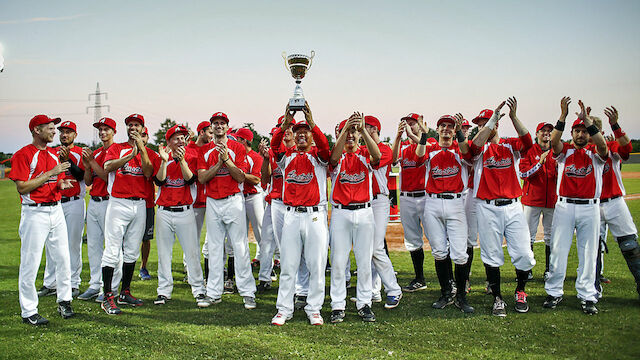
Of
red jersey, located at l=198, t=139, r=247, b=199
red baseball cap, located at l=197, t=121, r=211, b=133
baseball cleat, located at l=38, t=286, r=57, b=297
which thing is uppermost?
red baseball cap, located at l=197, t=121, r=211, b=133

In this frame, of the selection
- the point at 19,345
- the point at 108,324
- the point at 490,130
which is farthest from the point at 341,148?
the point at 19,345

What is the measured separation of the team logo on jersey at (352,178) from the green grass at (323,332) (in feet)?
5.78

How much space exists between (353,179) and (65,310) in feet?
13.4

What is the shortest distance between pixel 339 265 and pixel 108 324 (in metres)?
2.96

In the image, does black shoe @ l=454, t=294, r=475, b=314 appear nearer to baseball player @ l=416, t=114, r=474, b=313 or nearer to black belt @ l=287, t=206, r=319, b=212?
baseball player @ l=416, t=114, r=474, b=313

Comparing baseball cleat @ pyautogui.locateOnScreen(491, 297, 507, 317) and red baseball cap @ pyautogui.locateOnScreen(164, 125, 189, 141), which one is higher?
red baseball cap @ pyautogui.locateOnScreen(164, 125, 189, 141)

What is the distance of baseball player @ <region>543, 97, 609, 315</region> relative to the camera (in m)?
5.52

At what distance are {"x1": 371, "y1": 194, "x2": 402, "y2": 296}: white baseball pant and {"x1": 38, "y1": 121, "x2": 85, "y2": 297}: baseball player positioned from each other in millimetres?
4536

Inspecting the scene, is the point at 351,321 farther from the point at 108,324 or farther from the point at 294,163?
the point at 108,324

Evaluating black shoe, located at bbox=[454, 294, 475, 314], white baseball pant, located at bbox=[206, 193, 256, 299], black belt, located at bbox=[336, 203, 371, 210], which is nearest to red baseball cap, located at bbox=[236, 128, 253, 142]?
white baseball pant, located at bbox=[206, 193, 256, 299]

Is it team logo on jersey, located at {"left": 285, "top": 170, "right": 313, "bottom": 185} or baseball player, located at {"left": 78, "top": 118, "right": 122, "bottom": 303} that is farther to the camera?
baseball player, located at {"left": 78, "top": 118, "right": 122, "bottom": 303}

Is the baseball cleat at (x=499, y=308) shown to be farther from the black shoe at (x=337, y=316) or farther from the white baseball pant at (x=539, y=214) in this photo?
the white baseball pant at (x=539, y=214)

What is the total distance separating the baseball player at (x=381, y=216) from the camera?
5.90 metres

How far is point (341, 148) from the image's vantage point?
5.26 meters
